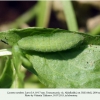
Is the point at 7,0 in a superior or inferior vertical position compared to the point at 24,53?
superior

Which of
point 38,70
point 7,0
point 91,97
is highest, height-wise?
point 7,0

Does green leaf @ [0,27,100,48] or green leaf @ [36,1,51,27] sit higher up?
green leaf @ [36,1,51,27]

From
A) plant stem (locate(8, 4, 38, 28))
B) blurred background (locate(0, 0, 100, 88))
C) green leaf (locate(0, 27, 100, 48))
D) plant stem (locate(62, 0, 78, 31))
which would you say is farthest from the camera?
plant stem (locate(8, 4, 38, 28))

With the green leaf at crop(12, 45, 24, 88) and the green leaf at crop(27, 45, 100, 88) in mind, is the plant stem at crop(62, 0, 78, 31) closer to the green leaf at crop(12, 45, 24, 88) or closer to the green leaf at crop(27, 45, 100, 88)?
the green leaf at crop(27, 45, 100, 88)

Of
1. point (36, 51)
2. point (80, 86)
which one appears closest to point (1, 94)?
Result: point (36, 51)

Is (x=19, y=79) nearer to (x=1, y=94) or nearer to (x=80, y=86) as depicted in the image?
(x=1, y=94)

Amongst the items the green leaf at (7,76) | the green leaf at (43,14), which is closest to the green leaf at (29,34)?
the green leaf at (7,76)

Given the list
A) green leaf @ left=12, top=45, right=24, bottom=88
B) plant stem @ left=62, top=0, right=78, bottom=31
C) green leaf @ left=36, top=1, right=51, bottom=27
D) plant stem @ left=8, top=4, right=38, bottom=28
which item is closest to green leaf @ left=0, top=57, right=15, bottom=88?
green leaf @ left=12, top=45, right=24, bottom=88

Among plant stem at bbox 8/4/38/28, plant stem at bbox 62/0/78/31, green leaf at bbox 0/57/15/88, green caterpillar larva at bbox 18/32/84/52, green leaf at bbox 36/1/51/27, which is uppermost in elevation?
plant stem at bbox 8/4/38/28
